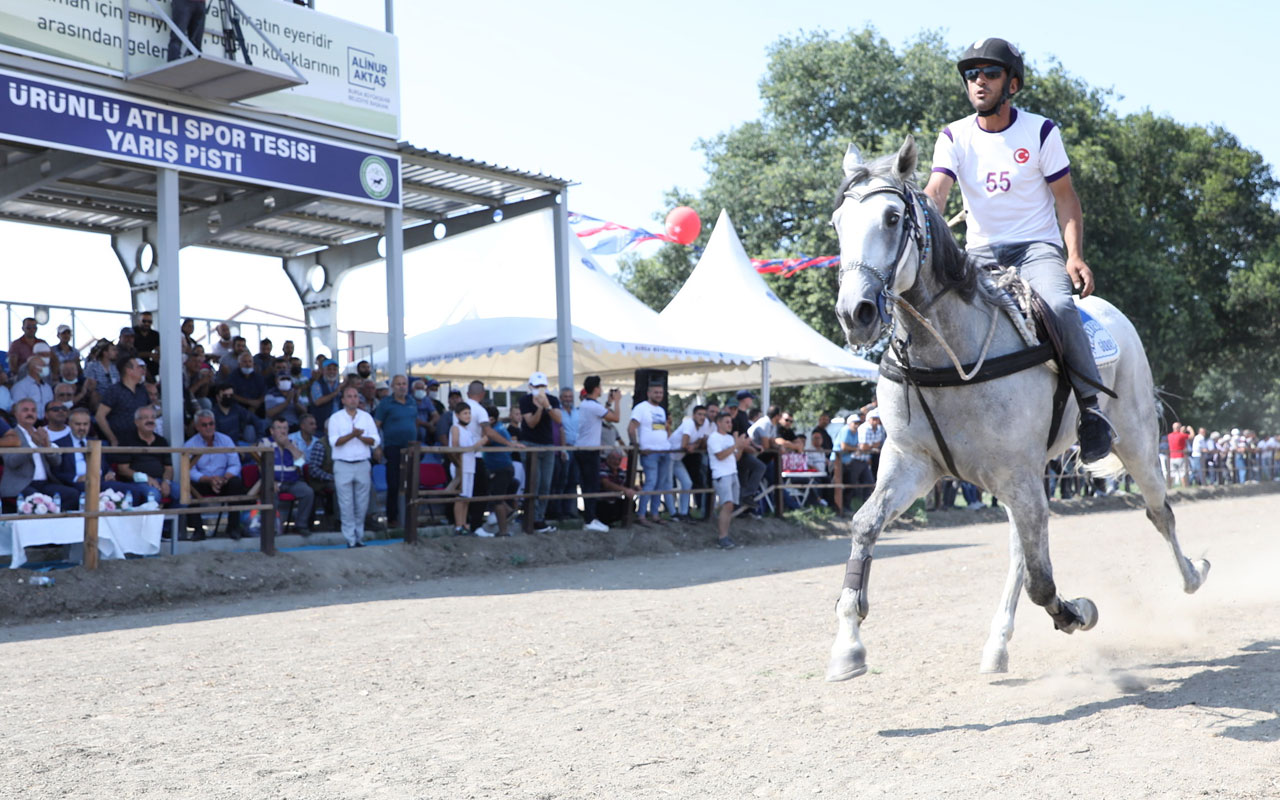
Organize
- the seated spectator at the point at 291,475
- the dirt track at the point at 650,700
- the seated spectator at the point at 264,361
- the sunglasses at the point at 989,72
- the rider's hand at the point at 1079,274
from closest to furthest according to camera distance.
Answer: the dirt track at the point at 650,700, the sunglasses at the point at 989,72, the rider's hand at the point at 1079,274, the seated spectator at the point at 291,475, the seated spectator at the point at 264,361

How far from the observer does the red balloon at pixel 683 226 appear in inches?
891

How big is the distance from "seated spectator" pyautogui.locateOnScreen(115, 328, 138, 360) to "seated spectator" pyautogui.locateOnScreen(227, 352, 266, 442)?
120 centimetres

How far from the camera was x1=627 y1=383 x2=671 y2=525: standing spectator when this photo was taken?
1738cm

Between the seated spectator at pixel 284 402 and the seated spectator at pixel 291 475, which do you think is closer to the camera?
the seated spectator at pixel 291 475

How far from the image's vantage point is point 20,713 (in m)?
5.97

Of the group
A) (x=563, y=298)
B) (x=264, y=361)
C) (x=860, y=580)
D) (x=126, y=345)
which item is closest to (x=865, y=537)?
(x=860, y=580)

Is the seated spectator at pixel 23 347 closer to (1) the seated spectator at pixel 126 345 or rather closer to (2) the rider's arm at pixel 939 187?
(1) the seated spectator at pixel 126 345

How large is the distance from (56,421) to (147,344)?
12.6 feet

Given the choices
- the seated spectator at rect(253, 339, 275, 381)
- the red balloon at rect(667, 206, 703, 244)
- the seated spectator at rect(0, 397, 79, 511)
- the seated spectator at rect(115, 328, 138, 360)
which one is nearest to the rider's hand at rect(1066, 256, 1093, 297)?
the seated spectator at rect(0, 397, 79, 511)

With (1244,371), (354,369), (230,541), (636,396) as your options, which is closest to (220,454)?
(230,541)

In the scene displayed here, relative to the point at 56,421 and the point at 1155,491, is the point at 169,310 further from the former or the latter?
the point at 1155,491

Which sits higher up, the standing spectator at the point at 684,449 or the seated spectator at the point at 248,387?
the seated spectator at the point at 248,387

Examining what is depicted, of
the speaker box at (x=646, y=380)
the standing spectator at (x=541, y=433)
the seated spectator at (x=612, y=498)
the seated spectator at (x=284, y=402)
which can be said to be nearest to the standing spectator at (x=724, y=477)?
the seated spectator at (x=612, y=498)

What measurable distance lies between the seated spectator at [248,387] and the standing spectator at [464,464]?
7.78ft
